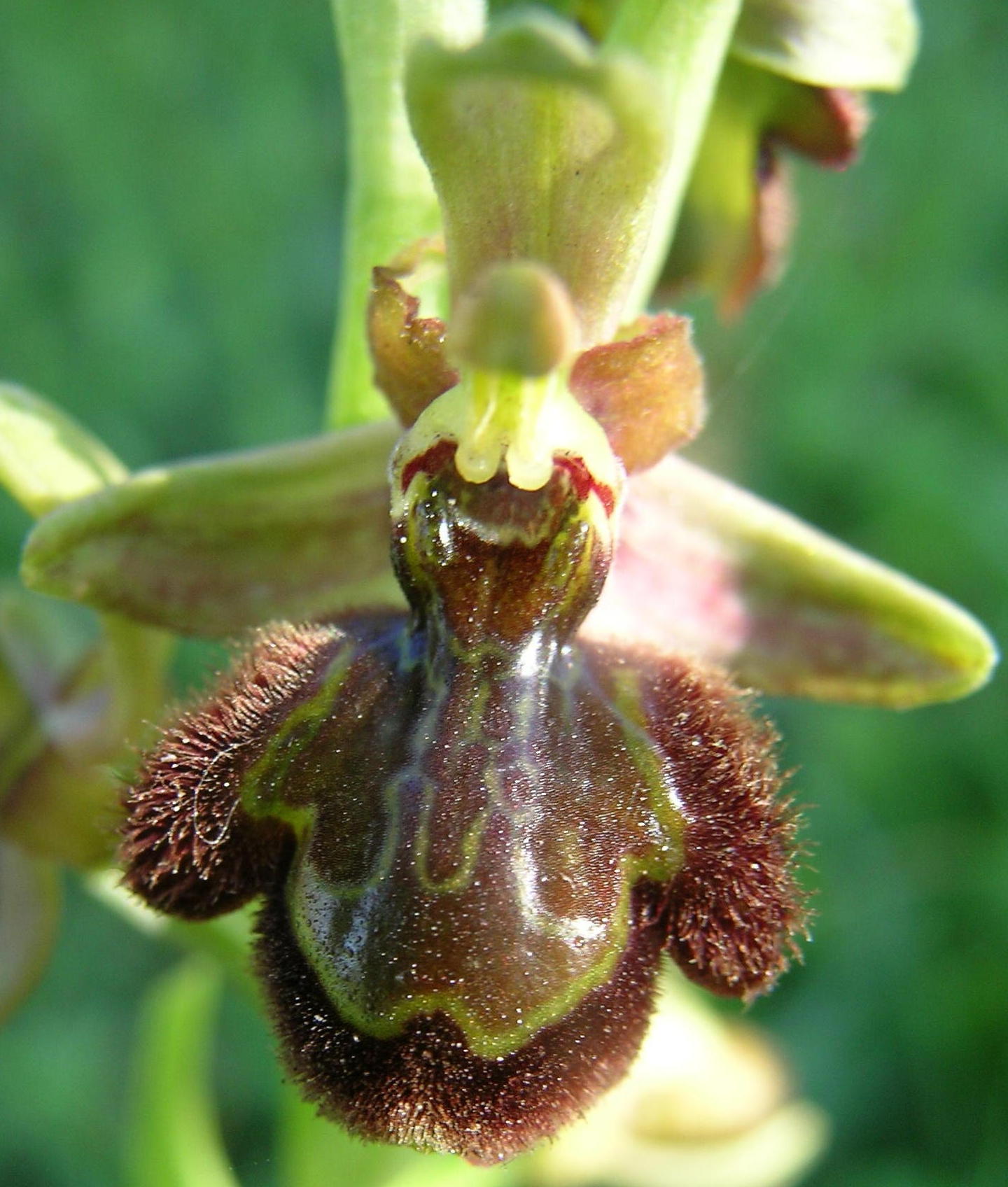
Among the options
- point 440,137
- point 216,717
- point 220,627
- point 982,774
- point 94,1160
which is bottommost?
point 94,1160

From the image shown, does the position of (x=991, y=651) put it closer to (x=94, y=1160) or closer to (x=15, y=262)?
(x=94, y=1160)

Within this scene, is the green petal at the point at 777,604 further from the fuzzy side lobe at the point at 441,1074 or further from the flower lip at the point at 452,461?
the fuzzy side lobe at the point at 441,1074

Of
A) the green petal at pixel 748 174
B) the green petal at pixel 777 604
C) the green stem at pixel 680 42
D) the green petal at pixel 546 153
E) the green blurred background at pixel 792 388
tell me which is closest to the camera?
the green petal at pixel 546 153

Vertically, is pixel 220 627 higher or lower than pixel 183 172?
higher

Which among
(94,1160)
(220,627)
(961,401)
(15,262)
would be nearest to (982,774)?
(961,401)

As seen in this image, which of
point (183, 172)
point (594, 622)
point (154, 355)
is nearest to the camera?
A: point (594, 622)

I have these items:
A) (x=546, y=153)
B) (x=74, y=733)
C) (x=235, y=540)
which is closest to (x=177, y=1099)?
(x=74, y=733)

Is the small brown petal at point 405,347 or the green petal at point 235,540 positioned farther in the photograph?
the green petal at point 235,540

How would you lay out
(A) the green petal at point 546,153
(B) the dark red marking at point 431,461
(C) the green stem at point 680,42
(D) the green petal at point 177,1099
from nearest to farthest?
(A) the green petal at point 546,153 < (B) the dark red marking at point 431,461 < (C) the green stem at point 680,42 < (D) the green petal at point 177,1099

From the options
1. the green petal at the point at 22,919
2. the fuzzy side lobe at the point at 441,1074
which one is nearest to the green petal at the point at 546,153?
the fuzzy side lobe at the point at 441,1074
